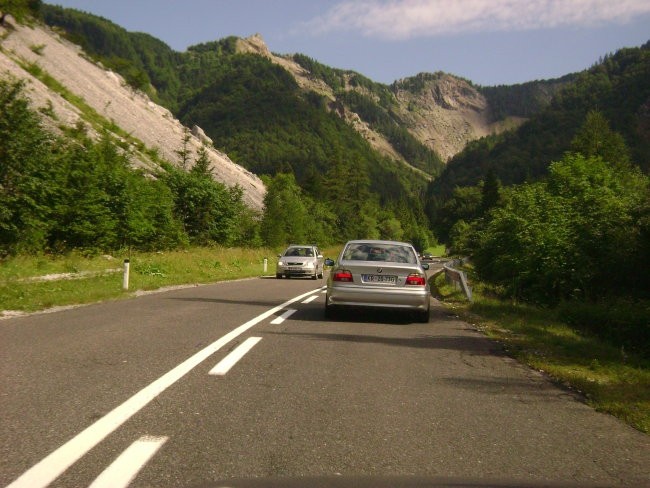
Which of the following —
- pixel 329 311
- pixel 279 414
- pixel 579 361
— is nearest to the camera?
pixel 279 414

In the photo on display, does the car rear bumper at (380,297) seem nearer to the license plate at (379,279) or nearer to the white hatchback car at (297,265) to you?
the license plate at (379,279)

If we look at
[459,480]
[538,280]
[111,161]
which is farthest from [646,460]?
[111,161]

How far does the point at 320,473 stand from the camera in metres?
3.56

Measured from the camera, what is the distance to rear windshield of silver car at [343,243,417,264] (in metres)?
12.0

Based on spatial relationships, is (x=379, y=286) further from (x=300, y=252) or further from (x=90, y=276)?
(x=300, y=252)

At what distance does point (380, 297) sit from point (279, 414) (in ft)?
22.0

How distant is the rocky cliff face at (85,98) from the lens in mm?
46812

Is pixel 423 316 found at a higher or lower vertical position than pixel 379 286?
lower

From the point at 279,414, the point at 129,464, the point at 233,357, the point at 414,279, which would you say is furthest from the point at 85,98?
the point at 129,464

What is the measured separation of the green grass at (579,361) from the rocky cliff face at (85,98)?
37666 mm

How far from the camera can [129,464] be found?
3572 millimetres

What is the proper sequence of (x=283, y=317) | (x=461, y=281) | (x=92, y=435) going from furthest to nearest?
(x=461, y=281), (x=283, y=317), (x=92, y=435)

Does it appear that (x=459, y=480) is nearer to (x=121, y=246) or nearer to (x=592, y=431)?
(x=592, y=431)

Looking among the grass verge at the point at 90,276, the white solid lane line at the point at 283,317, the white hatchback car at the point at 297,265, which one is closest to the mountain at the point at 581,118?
the white hatchback car at the point at 297,265
